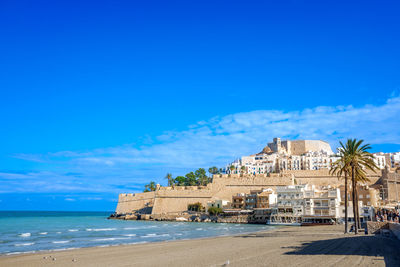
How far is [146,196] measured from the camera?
3583 inches

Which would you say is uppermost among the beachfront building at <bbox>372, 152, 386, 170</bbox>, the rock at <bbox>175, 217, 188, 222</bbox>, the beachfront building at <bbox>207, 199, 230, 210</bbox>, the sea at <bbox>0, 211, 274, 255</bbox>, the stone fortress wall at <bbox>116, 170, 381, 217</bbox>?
the beachfront building at <bbox>372, 152, 386, 170</bbox>

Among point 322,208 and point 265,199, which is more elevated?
point 265,199

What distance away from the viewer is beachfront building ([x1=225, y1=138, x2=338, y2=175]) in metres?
116

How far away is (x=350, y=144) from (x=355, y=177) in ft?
11.5

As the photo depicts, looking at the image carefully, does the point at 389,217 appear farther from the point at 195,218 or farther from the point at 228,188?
the point at 228,188

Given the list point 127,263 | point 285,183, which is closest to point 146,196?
point 285,183

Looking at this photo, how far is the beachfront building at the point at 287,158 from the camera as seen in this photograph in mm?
115750

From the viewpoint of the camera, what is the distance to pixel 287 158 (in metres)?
119

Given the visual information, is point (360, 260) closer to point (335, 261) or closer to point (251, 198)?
point (335, 261)

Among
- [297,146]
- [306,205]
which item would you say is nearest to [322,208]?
[306,205]

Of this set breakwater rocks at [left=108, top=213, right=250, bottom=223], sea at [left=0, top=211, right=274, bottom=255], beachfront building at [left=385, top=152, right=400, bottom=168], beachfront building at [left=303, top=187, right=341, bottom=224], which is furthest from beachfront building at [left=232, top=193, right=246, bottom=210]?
beachfront building at [left=385, top=152, right=400, bottom=168]

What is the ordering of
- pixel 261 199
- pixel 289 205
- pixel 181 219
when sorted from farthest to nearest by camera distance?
1. pixel 181 219
2. pixel 261 199
3. pixel 289 205

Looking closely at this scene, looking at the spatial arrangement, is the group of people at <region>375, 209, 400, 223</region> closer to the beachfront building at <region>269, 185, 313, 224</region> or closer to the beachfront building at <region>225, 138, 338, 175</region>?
the beachfront building at <region>269, 185, 313, 224</region>

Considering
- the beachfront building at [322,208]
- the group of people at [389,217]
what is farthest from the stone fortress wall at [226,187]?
the group of people at [389,217]
